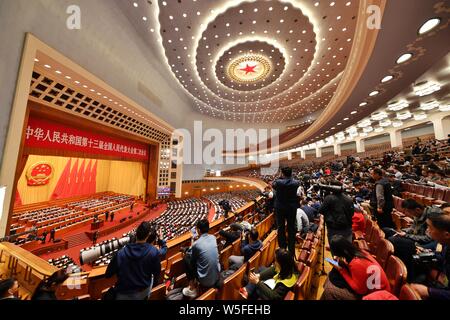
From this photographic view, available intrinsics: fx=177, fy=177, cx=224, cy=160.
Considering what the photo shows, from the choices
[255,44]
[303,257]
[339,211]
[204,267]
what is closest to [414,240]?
[339,211]

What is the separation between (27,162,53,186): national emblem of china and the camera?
10.3 m

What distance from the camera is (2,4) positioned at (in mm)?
3117

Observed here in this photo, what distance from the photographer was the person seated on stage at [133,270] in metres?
1.36

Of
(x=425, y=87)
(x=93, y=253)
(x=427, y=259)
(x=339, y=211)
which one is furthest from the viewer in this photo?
(x=425, y=87)

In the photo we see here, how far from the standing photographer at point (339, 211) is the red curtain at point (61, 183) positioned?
1533 centimetres

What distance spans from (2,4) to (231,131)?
60.8 ft

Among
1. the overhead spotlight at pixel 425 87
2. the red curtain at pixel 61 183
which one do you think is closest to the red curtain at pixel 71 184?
the red curtain at pixel 61 183

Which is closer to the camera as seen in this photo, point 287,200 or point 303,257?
point 303,257

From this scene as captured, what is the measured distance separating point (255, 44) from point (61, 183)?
14.6 meters

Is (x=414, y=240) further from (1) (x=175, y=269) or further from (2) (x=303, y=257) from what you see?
(1) (x=175, y=269)

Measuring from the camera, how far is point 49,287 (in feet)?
4.33

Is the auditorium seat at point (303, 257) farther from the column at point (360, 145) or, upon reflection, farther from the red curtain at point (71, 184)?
the column at point (360, 145)

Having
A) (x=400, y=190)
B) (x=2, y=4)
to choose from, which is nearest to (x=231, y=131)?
(x=400, y=190)
